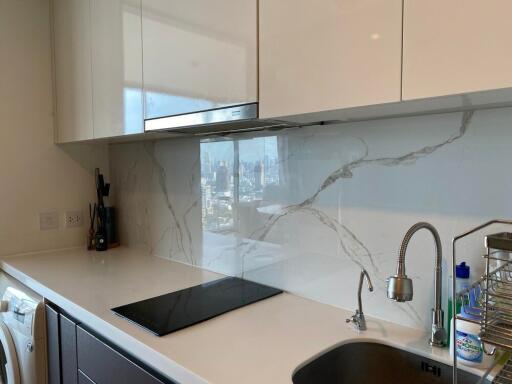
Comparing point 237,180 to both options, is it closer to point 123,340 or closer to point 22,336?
point 123,340

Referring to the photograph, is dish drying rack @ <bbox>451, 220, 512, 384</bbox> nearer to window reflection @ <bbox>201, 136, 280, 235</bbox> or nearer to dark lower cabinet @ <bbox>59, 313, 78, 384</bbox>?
window reflection @ <bbox>201, 136, 280, 235</bbox>

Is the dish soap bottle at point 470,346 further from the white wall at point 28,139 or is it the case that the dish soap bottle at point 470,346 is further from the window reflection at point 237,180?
the white wall at point 28,139

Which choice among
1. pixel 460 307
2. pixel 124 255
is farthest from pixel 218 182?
pixel 460 307

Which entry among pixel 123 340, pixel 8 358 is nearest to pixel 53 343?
pixel 8 358

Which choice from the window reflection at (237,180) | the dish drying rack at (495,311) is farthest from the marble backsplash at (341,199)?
the dish drying rack at (495,311)

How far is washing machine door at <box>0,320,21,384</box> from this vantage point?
175cm

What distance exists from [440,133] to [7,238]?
7.16 ft

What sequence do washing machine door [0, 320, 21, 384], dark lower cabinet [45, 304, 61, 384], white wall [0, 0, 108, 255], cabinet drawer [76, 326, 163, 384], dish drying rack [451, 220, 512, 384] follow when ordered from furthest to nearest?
1. white wall [0, 0, 108, 255]
2. washing machine door [0, 320, 21, 384]
3. dark lower cabinet [45, 304, 61, 384]
4. cabinet drawer [76, 326, 163, 384]
5. dish drying rack [451, 220, 512, 384]

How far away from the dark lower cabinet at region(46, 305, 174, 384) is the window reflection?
27.3 inches

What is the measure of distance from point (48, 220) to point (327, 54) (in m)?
1.98

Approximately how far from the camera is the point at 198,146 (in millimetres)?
1893

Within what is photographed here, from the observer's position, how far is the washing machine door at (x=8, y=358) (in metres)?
1.75

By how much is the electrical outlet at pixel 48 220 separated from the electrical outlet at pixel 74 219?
0.06 metres

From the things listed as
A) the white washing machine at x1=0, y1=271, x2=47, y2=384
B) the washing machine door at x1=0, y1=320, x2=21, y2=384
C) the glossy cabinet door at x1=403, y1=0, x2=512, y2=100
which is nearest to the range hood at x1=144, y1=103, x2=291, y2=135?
the glossy cabinet door at x1=403, y1=0, x2=512, y2=100
